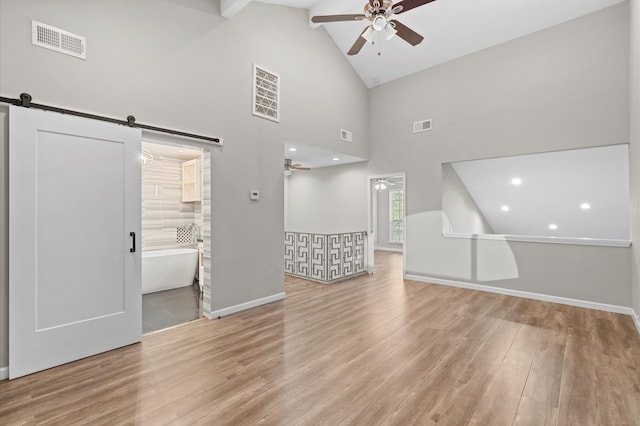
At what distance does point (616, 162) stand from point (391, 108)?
12.3ft

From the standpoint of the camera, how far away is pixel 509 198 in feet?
20.3

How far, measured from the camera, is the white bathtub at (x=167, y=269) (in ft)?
15.8

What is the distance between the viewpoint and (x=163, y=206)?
578 cm

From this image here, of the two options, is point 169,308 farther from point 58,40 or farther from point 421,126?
point 421,126

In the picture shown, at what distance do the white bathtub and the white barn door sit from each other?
1993 mm

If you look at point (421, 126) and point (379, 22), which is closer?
point (379, 22)

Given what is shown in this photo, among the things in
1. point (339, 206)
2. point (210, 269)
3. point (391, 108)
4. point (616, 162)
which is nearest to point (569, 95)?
point (616, 162)

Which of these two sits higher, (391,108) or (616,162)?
(391,108)

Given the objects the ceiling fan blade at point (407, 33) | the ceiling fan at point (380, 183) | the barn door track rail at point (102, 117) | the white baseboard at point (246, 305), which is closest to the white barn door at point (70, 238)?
the barn door track rail at point (102, 117)

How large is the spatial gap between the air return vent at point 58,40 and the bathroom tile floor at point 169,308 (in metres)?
2.86

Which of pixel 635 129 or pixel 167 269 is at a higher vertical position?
pixel 635 129

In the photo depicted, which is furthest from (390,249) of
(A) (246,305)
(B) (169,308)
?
(B) (169,308)

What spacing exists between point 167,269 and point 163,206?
139 centimetres

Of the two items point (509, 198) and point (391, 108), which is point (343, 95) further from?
point (509, 198)
